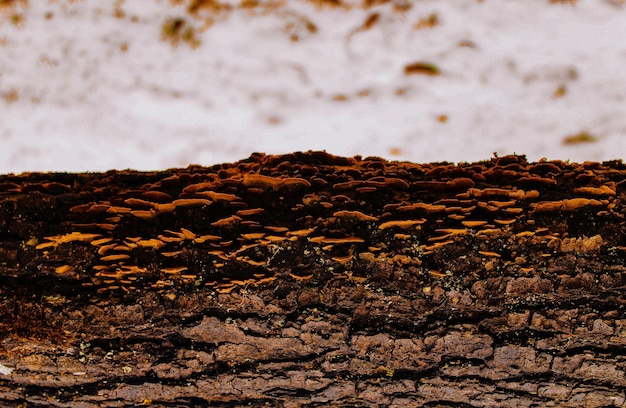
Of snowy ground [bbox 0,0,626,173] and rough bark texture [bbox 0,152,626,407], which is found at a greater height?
snowy ground [bbox 0,0,626,173]

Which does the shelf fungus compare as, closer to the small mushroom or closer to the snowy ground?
the small mushroom

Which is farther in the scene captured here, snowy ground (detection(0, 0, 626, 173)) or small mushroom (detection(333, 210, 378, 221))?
snowy ground (detection(0, 0, 626, 173))

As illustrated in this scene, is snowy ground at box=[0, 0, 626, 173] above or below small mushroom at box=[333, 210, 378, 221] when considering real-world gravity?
above

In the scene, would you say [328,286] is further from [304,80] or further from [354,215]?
[304,80]

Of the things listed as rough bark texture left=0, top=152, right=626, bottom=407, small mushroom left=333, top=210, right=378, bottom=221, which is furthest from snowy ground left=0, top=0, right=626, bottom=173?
small mushroom left=333, top=210, right=378, bottom=221

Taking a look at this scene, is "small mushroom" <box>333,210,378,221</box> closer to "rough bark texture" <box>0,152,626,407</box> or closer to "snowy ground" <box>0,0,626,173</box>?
"rough bark texture" <box>0,152,626,407</box>

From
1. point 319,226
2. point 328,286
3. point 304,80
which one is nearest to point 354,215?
point 319,226

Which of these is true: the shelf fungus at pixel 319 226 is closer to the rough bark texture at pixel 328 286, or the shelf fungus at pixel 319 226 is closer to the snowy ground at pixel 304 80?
the rough bark texture at pixel 328 286

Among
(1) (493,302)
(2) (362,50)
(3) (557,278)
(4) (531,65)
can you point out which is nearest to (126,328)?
(1) (493,302)
